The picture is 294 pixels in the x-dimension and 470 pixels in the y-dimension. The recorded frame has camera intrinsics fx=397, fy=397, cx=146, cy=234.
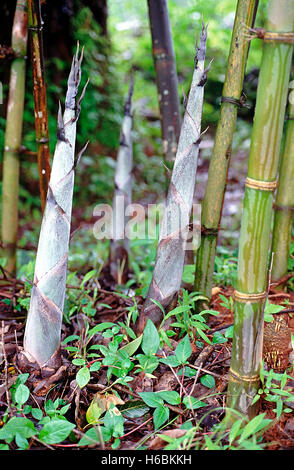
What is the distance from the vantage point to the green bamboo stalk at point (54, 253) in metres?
1.21

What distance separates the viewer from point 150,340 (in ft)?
4.13

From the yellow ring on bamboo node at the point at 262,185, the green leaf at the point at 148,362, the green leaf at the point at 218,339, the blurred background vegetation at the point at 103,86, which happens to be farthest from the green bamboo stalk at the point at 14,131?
the yellow ring on bamboo node at the point at 262,185

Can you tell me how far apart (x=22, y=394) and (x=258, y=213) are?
83cm

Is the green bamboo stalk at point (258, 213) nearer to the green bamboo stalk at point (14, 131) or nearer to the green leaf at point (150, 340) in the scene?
the green leaf at point (150, 340)

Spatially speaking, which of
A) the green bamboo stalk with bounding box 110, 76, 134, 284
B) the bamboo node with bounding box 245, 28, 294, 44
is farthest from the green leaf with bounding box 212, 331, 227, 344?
the bamboo node with bounding box 245, 28, 294, 44

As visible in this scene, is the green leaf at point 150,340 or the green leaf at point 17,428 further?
the green leaf at point 150,340

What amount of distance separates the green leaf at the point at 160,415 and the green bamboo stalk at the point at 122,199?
2.95 feet

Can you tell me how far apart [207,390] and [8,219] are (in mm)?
1233

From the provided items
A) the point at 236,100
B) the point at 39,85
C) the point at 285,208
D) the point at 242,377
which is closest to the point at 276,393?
the point at 242,377

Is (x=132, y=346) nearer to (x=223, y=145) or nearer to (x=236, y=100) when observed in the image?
(x=223, y=145)

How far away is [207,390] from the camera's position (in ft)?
3.99

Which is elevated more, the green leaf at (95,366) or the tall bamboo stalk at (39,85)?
the tall bamboo stalk at (39,85)
